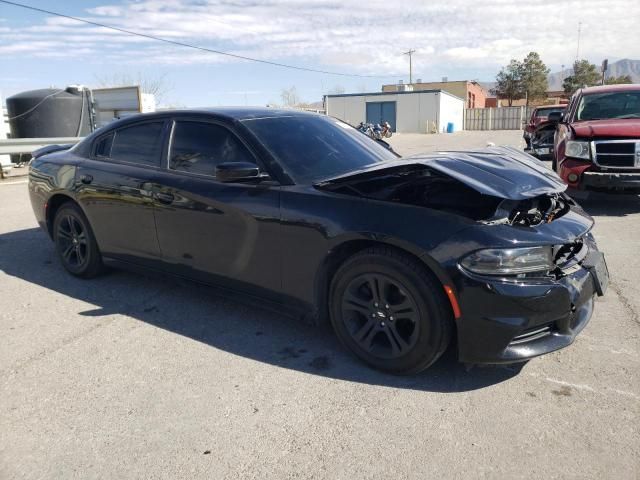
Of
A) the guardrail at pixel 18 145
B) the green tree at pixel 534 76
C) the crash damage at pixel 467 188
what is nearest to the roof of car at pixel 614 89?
the crash damage at pixel 467 188

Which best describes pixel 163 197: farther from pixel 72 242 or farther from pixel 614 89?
pixel 614 89

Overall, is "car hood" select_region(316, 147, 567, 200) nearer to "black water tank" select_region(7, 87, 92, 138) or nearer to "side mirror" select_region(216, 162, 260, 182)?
"side mirror" select_region(216, 162, 260, 182)

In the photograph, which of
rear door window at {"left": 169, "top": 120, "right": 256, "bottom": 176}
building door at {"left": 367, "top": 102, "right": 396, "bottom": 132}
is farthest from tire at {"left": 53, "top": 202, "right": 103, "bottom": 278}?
building door at {"left": 367, "top": 102, "right": 396, "bottom": 132}

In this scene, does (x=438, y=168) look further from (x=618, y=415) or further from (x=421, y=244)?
(x=618, y=415)

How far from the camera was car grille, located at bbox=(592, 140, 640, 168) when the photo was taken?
6.96 m

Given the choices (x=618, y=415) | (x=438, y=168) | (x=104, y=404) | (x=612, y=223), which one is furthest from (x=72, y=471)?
(x=612, y=223)

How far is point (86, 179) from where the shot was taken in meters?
4.68

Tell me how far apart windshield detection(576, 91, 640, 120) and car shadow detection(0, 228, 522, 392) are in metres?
6.43

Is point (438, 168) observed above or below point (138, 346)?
above

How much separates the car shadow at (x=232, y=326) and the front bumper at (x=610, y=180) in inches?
195

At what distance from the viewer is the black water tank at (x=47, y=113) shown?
16.4 m

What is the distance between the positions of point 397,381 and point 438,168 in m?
1.25

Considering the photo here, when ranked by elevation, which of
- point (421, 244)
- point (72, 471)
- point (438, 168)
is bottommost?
point (72, 471)

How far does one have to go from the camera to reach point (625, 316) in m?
3.84
